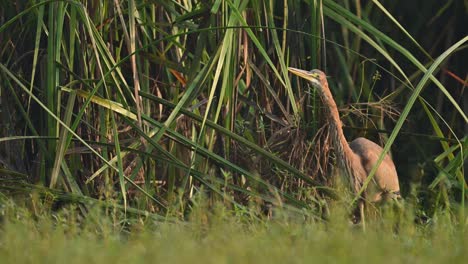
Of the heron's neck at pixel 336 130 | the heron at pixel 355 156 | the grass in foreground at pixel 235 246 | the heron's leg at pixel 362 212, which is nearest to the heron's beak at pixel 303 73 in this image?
the heron at pixel 355 156

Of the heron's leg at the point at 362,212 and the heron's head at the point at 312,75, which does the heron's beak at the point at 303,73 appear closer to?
the heron's head at the point at 312,75

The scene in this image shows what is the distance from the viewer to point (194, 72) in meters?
4.66

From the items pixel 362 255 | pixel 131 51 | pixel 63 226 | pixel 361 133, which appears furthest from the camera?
pixel 361 133

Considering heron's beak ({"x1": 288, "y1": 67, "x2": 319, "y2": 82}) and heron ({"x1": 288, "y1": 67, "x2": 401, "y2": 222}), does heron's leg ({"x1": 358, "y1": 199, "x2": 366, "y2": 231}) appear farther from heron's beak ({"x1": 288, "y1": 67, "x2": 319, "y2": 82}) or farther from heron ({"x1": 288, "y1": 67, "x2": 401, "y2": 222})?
heron's beak ({"x1": 288, "y1": 67, "x2": 319, "y2": 82})

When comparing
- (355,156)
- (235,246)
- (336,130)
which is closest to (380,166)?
(355,156)

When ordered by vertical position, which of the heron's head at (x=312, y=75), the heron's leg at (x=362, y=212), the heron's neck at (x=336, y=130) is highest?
the heron's head at (x=312, y=75)

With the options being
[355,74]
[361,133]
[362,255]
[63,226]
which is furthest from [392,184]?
[362,255]

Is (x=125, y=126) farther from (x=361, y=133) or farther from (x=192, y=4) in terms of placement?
(x=361, y=133)

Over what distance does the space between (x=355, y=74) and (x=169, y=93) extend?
146 cm

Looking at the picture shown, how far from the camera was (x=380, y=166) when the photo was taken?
5359mm

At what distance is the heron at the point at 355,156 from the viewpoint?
16.2ft

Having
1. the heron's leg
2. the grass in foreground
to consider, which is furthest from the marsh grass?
the grass in foreground

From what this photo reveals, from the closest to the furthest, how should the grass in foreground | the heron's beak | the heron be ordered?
1. the grass in foreground
2. the heron's beak
3. the heron

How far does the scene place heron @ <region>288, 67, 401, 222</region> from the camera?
16.2 ft
